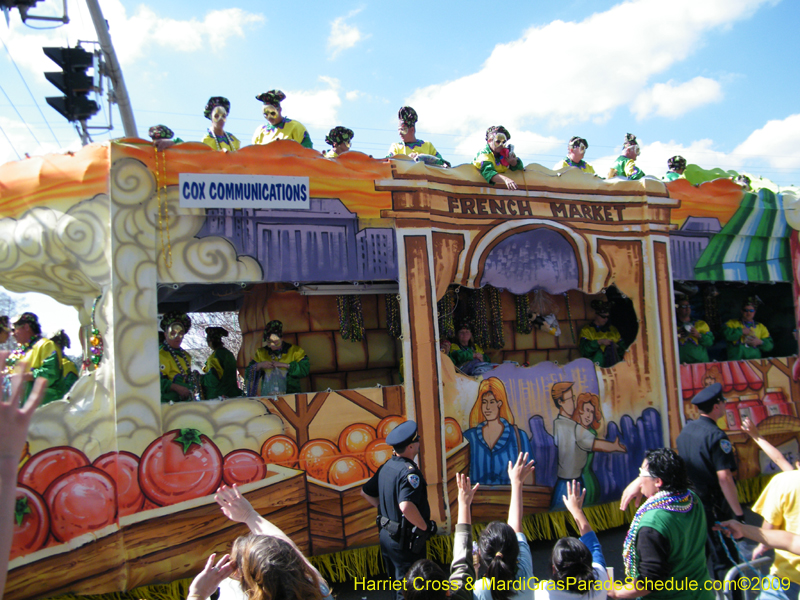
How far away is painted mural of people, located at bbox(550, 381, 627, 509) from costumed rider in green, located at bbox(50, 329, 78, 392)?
4.77m

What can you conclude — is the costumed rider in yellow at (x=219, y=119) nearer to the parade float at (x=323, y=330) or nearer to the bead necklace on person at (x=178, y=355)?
the parade float at (x=323, y=330)

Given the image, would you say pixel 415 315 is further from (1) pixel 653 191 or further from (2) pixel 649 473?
(1) pixel 653 191

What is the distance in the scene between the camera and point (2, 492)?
1557 mm

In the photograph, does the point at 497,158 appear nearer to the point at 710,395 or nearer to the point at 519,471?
the point at 710,395

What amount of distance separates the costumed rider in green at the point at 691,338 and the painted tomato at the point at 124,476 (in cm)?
635

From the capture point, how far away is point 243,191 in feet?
17.3

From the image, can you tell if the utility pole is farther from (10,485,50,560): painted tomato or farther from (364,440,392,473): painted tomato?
(364,440,392,473): painted tomato

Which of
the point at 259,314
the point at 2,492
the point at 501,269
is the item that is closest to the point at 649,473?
the point at 2,492

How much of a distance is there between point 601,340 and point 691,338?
134cm

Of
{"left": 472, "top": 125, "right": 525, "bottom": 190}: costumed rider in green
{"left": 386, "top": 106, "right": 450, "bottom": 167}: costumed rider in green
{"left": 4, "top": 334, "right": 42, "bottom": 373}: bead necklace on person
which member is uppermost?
{"left": 386, "top": 106, "right": 450, "bottom": 167}: costumed rider in green

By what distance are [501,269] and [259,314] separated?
276cm

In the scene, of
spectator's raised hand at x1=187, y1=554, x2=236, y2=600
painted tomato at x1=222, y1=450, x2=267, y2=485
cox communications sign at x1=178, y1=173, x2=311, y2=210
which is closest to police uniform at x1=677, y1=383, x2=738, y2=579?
spectator's raised hand at x1=187, y1=554, x2=236, y2=600

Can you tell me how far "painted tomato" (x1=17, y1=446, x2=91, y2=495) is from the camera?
457cm

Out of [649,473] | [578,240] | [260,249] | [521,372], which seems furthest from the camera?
[578,240]
